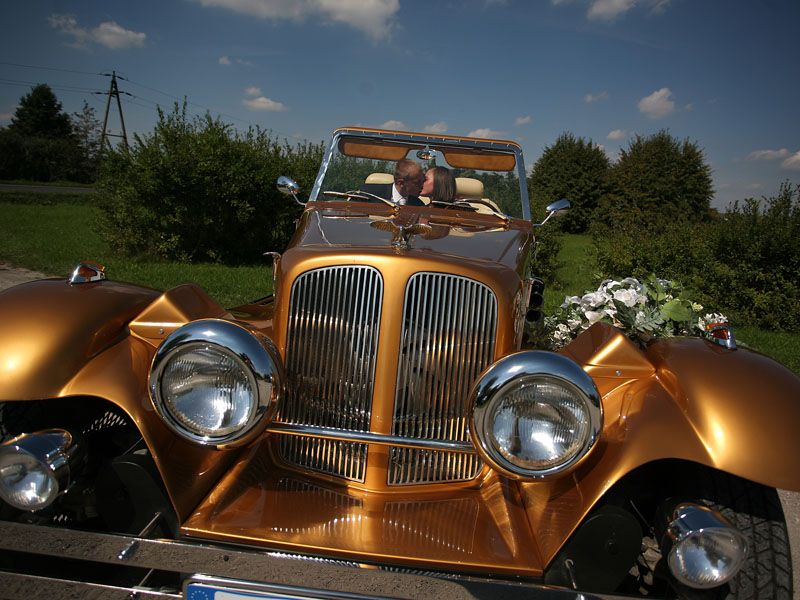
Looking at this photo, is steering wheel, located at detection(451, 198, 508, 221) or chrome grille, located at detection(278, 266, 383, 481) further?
steering wheel, located at detection(451, 198, 508, 221)

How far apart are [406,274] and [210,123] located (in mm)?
10506

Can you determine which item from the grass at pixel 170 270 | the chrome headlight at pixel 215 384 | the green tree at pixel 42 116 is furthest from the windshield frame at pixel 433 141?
the green tree at pixel 42 116

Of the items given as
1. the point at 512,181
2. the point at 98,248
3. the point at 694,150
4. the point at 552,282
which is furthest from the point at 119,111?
the point at 512,181

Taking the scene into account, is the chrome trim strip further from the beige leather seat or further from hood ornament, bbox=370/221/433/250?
the beige leather seat

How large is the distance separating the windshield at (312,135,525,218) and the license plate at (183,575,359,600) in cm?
228

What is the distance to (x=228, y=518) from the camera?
181 cm

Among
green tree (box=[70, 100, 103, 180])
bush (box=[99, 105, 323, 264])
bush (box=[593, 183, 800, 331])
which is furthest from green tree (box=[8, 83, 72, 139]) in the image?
bush (box=[593, 183, 800, 331])

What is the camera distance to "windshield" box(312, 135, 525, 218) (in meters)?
3.46

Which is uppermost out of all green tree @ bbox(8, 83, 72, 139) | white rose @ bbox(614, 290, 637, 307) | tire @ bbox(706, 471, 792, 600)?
green tree @ bbox(8, 83, 72, 139)

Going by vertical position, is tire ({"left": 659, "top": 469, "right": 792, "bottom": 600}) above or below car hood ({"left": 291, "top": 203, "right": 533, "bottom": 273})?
below

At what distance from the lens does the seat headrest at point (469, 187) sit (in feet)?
11.6

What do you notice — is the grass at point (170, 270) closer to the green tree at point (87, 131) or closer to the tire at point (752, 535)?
the tire at point (752, 535)

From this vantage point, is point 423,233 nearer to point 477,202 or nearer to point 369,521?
point 477,202

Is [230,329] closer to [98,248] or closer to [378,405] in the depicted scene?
[378,405]
